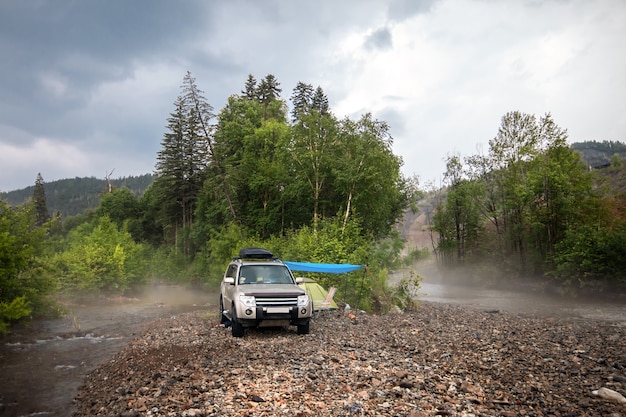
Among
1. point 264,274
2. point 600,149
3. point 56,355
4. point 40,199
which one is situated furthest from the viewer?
point 600,149

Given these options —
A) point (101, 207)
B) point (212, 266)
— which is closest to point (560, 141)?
point (212, 266)

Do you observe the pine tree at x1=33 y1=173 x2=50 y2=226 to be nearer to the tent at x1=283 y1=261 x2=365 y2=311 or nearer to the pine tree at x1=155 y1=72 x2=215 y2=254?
the pine tree at x1=155 y1=72 x2=215 y2=254

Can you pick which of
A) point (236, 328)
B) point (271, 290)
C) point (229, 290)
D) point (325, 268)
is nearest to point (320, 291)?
point (325, 268)

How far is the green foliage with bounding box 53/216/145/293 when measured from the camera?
1303 inches

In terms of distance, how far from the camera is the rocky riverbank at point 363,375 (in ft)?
21.0

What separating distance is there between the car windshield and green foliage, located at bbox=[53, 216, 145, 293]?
23986 mm

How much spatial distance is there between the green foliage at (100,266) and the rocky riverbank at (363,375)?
80.5 feet

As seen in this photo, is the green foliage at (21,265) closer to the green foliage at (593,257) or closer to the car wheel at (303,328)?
the car wheel at (303,328)

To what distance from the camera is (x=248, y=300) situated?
444 inches

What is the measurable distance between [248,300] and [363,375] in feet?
14.6

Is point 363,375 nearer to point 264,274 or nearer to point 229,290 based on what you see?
point 264,274

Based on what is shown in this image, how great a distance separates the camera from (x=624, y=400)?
21.8 ft

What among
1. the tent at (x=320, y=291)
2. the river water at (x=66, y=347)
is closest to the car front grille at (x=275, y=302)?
the river water at (x=66, y=347)

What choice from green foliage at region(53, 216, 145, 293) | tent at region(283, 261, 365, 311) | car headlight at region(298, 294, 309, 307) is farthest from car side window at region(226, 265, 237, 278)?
green foliage at region(53, 216, 145, 293)
